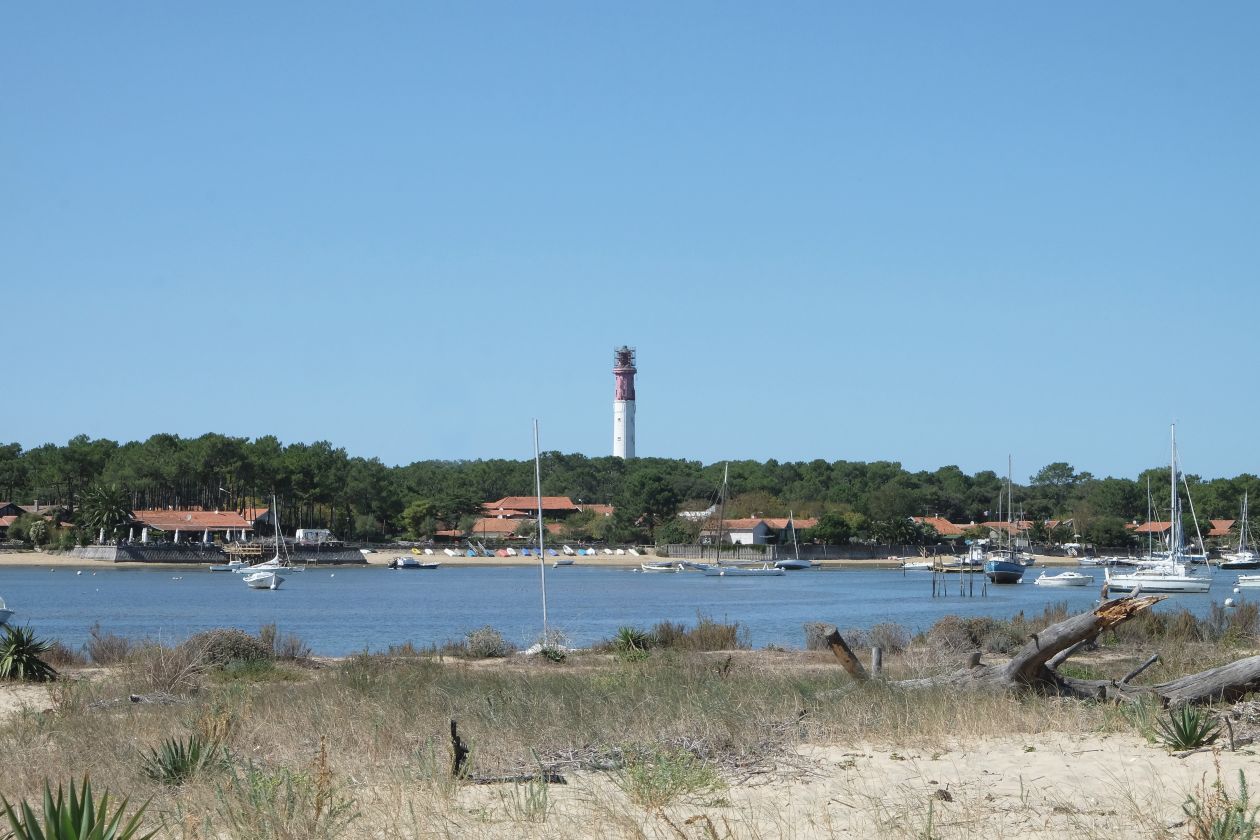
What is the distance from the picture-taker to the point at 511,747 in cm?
1276

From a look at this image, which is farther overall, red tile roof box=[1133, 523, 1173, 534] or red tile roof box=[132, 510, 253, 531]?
red tile roof box=[1133, 523, 1173, 534]

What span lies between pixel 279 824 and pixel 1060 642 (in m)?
10.2

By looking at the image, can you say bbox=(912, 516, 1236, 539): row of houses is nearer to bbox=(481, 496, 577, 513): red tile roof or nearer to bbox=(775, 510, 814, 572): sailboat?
bbox=(775, 510, 814, 572): sailboat

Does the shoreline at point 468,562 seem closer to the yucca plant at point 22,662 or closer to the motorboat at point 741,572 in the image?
the motorboat at point 741,572

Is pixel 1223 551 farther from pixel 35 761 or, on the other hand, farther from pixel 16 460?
pixel 35 761

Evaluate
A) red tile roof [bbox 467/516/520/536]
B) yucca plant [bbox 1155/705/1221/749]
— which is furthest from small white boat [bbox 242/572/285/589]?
yucca plant [bbox 1155/705/1221/749]

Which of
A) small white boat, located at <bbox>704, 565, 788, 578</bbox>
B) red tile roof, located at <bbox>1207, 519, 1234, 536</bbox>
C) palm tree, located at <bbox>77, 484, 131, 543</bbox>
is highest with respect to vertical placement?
palm tree, located at <bbox>77, 484, 131, 543</bbox>

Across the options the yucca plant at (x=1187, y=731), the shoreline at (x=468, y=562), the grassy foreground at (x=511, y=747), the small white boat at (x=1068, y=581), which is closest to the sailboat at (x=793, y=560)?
the shoreline at (x=468, y=562)

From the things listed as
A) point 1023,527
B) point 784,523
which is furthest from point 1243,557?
point 784,523

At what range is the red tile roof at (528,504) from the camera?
537 ft

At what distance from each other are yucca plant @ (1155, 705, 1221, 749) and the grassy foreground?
333 mm

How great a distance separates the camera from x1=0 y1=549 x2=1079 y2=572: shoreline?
117312mm

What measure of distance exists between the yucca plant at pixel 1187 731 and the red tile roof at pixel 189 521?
Result: 122288 millimetres

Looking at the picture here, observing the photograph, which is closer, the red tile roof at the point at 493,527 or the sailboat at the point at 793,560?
the sailboat at the point at 793,560
